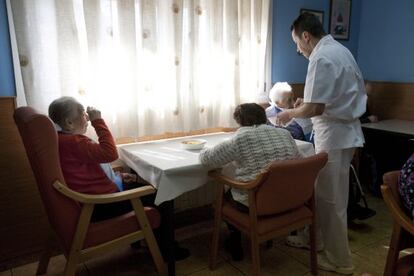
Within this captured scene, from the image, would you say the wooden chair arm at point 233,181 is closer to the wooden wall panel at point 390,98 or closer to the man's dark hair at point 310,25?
the man's dark hair at point 310,25

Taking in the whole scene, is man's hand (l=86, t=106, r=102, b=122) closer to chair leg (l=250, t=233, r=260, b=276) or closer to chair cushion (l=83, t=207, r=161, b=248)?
chair cushion (l=83, t=207, r=161, b=248)

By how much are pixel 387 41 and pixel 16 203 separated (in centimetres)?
354

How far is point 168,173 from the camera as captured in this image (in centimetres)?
163

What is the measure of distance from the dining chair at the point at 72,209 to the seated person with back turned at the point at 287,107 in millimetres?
1329

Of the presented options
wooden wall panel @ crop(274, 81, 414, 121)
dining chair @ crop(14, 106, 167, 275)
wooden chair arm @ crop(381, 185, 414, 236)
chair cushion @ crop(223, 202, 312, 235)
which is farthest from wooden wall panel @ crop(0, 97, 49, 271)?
wooden wall panel @ crop(274, 81, 414, 121)

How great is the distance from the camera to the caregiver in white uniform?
172 centimetres

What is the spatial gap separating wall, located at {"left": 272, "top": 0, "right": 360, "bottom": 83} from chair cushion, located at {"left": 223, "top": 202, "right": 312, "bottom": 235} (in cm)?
147

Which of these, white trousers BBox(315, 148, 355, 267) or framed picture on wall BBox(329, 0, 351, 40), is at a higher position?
framed picture on wall BBox(329, 0, 351, 40)

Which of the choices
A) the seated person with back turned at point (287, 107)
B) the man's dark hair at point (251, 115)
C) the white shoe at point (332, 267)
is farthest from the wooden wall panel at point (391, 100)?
the man's dark hair at point (251, 115)

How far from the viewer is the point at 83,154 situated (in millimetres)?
1493

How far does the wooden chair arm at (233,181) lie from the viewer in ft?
4.94

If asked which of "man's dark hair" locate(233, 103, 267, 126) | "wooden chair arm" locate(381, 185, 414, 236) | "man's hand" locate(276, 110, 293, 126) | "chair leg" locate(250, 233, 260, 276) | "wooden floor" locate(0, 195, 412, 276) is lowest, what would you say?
"wooden floor" locate(0, 195, 412, 276)

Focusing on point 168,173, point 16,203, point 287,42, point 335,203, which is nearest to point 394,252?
point 335,203

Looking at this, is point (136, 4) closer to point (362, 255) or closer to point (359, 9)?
point (362, 255)
